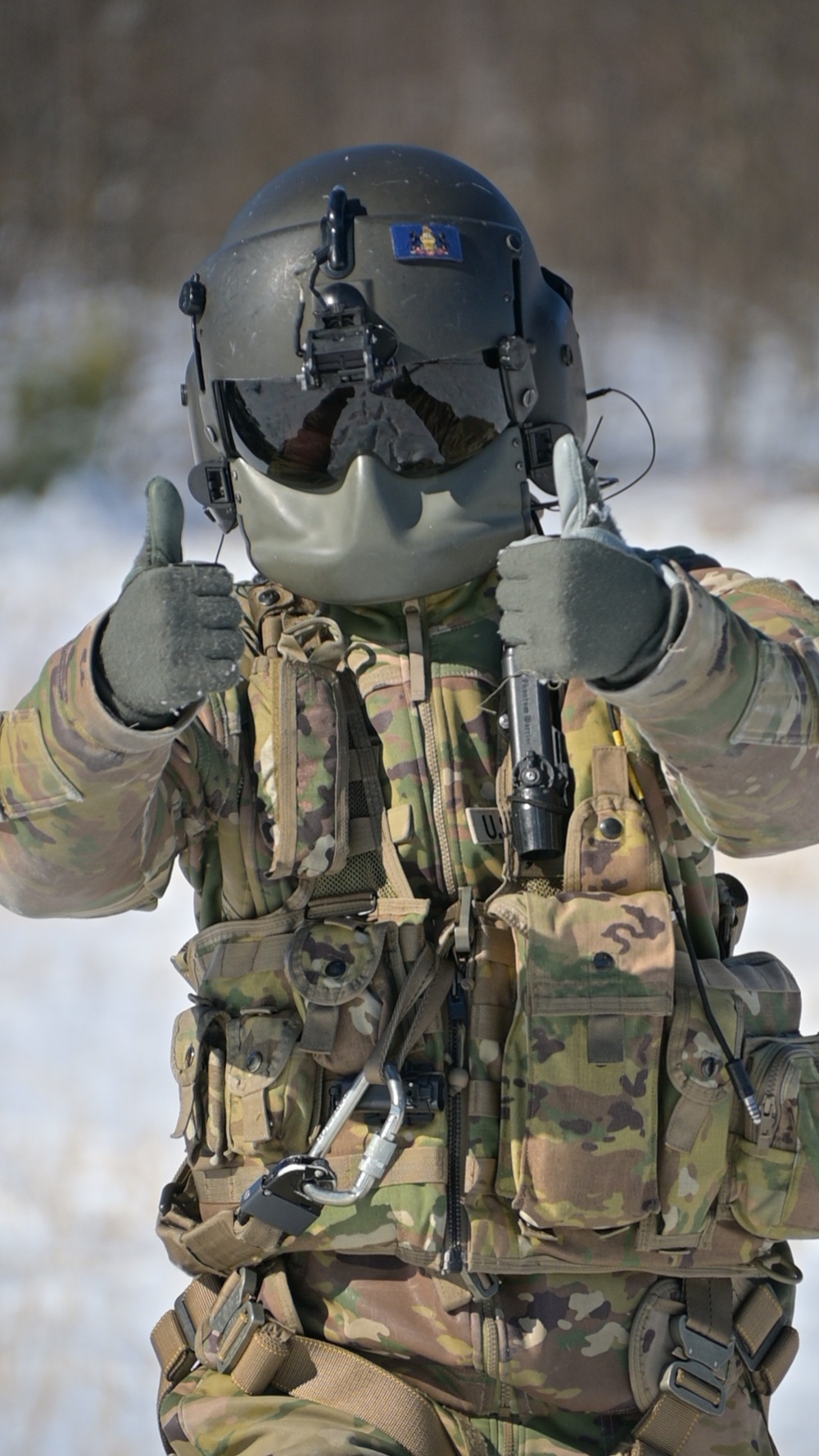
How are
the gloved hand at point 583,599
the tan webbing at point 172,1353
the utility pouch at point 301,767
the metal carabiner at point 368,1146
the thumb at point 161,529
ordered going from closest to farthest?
the gloved hand at point 583,599, the thumb at point 161,529, the metal carabiner at point 368,1146, the utility pouch at point 301,767, the tan webbing at point 172,1353

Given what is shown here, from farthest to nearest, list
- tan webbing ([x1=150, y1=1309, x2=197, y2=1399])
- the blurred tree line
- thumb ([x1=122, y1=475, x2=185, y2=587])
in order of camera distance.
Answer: the blurred tree line → tan webbing ([x1=150, y1=1309, x2=197, y2=1399]) → thumb ([x1=122, y1=475, x2=185, y2=587])

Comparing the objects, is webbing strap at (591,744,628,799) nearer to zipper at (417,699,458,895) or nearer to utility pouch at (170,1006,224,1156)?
zipper at (417,699,458,895)

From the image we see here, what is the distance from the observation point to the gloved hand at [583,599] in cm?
146

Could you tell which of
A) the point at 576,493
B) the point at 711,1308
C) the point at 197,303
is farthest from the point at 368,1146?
the point at 197,303

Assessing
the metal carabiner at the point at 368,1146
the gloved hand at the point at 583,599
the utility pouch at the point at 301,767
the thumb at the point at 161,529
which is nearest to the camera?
the gloved hand at the point at 583,599

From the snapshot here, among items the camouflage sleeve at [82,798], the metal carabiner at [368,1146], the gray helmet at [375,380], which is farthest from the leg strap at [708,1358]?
the gray helmet at [375,380]

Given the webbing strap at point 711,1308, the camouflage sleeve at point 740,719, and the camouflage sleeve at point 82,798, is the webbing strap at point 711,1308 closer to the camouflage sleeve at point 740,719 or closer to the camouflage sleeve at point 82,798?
the camouflage sleeve at point 740,719

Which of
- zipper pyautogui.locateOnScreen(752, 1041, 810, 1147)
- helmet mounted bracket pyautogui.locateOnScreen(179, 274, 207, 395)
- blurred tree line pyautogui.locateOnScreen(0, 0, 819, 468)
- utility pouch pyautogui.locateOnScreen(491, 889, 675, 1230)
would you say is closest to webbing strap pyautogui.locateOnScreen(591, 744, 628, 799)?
utility pouch pyautogui.locateOnScreen(491, 889, 675, 1230)

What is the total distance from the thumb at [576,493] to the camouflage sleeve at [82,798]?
1.45 ft

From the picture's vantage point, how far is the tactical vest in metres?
1.82

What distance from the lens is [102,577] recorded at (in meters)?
4.46

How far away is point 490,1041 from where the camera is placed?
1.89 meters

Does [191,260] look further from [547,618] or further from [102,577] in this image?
[547,618]

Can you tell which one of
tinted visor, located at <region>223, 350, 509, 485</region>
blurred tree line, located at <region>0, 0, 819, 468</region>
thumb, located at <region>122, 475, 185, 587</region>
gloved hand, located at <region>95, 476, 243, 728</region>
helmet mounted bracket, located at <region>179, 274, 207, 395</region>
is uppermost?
blurred tree line, located at <region>0, 0, 819, 468</region>
